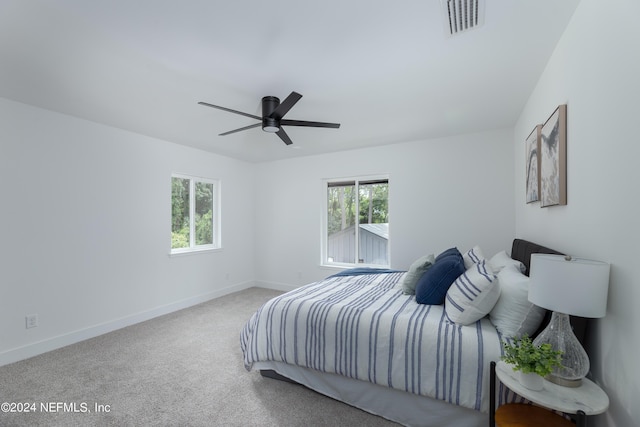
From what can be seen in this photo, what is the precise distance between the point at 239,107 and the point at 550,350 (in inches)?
118

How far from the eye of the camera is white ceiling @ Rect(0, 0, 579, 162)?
1686mm

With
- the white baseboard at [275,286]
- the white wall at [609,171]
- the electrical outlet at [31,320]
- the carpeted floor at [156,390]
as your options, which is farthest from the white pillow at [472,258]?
the electrical outlet at [31,320]

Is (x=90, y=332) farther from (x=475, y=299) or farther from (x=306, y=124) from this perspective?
(x=475, y=299)

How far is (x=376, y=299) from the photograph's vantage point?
2385 mm

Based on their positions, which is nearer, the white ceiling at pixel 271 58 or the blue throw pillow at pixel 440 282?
the white ceiling at pixel 271 58

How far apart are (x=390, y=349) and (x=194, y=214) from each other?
374cm

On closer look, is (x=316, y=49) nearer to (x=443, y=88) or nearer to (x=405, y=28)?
(x=405, y=28)

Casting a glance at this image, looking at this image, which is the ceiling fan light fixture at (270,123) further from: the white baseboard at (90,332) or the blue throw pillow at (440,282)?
the white baseboard at (90,332)

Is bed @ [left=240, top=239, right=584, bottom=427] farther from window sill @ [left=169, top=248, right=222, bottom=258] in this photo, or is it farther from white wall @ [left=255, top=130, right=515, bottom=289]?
window sill @ [left=169, top=248, right=222, bottom=258]

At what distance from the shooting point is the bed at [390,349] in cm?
167

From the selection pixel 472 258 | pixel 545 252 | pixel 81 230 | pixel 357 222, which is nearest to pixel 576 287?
pixel 545 252

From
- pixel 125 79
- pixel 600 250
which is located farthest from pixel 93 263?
pixel 600 250

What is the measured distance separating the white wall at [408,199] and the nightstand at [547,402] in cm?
264

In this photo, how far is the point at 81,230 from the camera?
320cm
